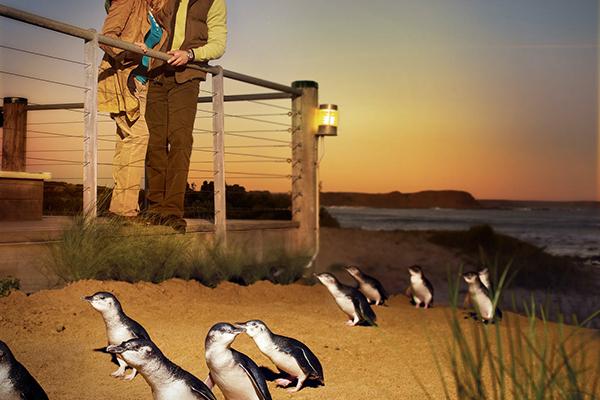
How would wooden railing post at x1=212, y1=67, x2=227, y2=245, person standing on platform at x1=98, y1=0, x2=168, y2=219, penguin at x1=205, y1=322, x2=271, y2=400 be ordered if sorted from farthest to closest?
wooden railing post at x1=212, y1=67, x2=227, y2=245
person standing on platform at x1=98, y1=0, x2=168, y2=219
penguin at x1=205, y1=322, x2=271, y2=400

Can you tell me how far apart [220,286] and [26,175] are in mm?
2560

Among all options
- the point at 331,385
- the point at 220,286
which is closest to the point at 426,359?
the point at 331,385

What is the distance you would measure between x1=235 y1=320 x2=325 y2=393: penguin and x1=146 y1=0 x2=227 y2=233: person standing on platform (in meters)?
2.71

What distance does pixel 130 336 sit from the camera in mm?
3543

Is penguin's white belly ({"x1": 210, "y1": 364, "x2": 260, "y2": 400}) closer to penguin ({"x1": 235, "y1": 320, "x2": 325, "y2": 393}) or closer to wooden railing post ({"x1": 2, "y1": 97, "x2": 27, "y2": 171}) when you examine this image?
penguin ({"x1": 235, "y1": 320, "x2": 325, "y2": 393})

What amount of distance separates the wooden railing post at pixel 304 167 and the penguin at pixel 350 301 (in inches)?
123

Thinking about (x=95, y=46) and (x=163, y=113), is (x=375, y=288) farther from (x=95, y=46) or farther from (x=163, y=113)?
(x=95, y=46)

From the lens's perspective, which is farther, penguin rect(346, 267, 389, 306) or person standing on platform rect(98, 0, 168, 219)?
penguin rect(346, 267, 389, 306)

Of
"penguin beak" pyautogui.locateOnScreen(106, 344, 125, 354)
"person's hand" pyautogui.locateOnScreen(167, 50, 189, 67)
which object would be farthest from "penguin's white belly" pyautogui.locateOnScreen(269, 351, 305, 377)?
"person's hand" pyautogui.locateOnScreen(167, 50, 189, 67)

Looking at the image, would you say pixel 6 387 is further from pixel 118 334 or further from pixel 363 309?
pixel 363 309

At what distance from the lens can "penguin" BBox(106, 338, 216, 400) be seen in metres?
2.62

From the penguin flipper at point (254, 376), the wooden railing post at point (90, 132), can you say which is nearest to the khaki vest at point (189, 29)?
the wooden railing post at point (90, 132)

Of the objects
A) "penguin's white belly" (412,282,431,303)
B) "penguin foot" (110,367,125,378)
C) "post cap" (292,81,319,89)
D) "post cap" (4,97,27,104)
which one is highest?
"post cap" (292,81,319,89)

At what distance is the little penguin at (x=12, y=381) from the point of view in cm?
263
